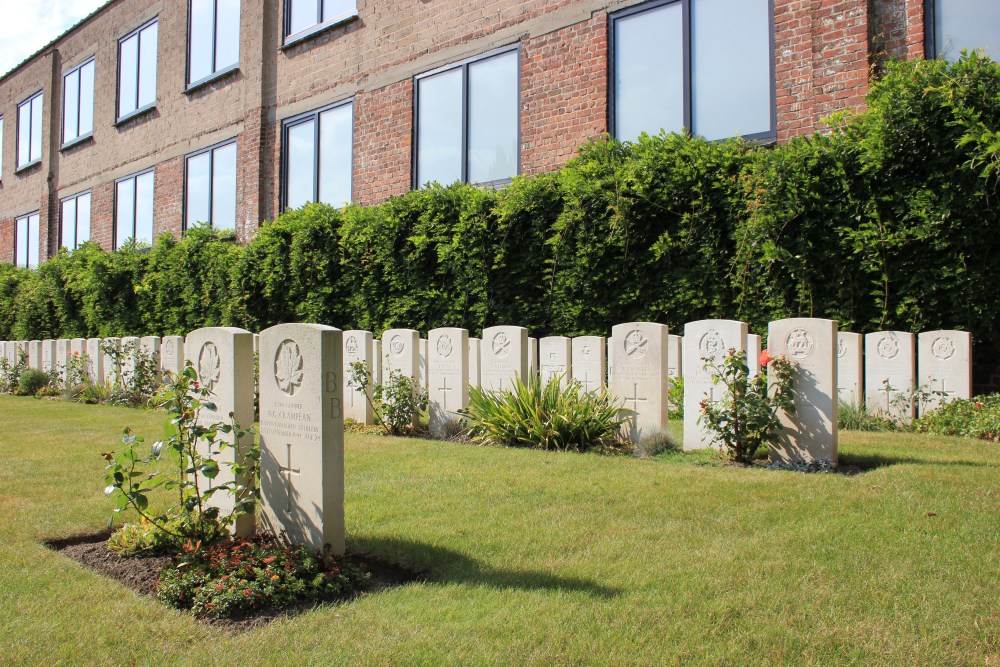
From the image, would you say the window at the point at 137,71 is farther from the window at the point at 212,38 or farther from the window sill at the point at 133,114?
the window at the point at 212,38

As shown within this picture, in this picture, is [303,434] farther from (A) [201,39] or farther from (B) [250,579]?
(A) [201,39]

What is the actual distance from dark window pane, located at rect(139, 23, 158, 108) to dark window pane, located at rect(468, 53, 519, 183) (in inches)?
473

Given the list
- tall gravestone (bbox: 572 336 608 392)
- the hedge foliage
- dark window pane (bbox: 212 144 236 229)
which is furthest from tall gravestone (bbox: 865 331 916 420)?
dark window pane (bbox: 212 144 236 229)

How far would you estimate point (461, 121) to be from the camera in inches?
565

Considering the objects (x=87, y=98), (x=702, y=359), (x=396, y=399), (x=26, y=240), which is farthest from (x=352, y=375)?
(x=26, y=240)

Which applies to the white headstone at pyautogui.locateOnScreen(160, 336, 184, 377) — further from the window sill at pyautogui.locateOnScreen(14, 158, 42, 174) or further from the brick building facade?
the window sill at pyautogui.locateOnScreen(14, 158, 42, 174)

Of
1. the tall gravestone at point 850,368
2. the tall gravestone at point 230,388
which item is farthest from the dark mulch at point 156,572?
the tall gravestone at point 850,368

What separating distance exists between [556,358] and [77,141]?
22.0 m

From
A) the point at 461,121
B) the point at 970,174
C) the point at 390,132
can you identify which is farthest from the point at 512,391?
the point at 390,132

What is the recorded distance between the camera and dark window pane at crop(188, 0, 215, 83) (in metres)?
19.6

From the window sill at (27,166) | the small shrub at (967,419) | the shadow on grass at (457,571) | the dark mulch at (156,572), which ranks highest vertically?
the window sill at (27,166)

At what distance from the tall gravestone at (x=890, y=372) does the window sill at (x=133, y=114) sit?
1967cm

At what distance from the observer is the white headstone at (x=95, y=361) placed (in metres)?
15.4

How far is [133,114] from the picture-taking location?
72.2 feet
